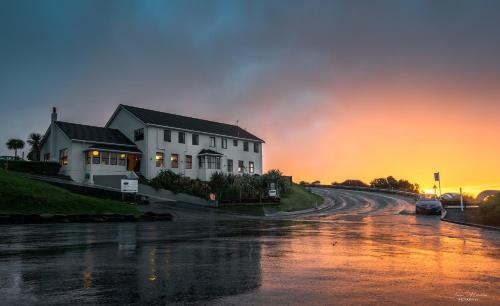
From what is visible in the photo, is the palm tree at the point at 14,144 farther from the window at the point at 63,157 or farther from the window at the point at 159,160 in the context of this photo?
the window at the point at 159,160

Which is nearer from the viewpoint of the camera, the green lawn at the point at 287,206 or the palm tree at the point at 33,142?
the green lawn at the point at 287,206

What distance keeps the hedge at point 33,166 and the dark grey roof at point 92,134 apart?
396 centimetres

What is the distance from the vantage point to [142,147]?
49.3 m

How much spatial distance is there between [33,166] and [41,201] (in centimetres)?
2053

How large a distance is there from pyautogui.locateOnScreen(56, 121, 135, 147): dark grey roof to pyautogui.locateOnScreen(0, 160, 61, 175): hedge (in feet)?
13.0

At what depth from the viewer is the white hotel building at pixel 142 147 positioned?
45.0m

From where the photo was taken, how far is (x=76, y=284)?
6477 millimetres

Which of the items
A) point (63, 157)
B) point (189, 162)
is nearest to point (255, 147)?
point (189, 162)

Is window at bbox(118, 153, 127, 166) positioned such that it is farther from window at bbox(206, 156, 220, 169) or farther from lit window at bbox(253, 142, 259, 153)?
lit window at bbox(253, 142, 259, 153)

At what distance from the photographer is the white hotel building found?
45.0 meters

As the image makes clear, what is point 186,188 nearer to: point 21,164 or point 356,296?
point 21,164

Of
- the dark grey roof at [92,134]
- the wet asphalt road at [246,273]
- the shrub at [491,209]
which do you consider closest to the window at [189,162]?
the dark grey roof at [92,134]

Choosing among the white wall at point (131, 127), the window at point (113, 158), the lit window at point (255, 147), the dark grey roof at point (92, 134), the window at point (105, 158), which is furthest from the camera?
the lit window at point (255, 147)

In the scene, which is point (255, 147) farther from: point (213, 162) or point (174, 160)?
point (174, 160)
